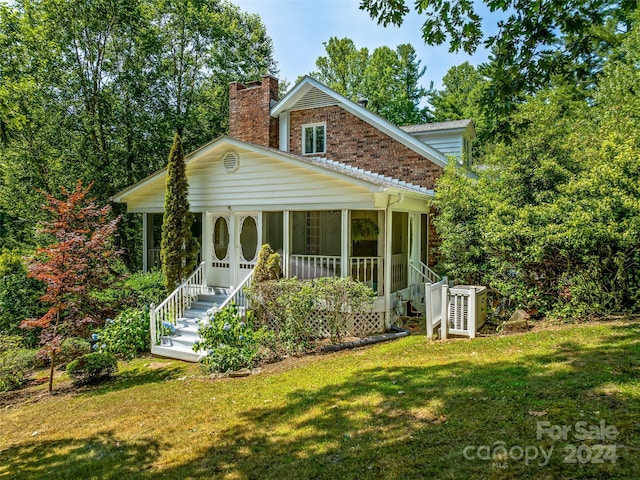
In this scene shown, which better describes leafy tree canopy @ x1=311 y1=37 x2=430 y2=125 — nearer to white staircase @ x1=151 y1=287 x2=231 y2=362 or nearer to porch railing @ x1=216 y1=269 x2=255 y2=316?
white staircase @ x1=151 y1=287 x2=231 y2=362

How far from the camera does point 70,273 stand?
855 centimetres

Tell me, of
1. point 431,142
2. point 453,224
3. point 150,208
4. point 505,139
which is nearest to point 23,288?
point 150,208

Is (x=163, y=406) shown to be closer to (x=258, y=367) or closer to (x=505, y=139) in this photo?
(x=258, y=367)

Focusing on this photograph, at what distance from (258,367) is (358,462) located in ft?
15.2

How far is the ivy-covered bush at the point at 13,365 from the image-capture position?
8.66m

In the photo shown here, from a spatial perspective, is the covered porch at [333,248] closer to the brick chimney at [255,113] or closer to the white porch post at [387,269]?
the white porch post at [387,269]

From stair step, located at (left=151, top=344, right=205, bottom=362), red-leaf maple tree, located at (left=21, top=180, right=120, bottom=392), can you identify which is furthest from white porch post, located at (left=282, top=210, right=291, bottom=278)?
red-leaf maple tree, located at (left=21, top=180, right=120, bottom=392)

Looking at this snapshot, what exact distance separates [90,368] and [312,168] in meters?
Answer: 6.56

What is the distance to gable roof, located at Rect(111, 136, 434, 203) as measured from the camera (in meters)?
9.62

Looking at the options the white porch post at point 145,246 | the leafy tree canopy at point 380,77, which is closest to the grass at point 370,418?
the white porch post at point 145,246

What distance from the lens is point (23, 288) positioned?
463 inches

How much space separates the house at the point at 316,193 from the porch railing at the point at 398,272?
30 millimetres

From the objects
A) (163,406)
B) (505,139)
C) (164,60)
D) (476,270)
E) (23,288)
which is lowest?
(163,406)

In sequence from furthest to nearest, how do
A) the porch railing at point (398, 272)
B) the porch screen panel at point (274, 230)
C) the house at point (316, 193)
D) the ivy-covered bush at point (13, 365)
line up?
the porch screen panel at point (274, 230), the porch railing at point (398, 272), the house at point (316, 193), the ivy-covered bush at point (13, 365)
